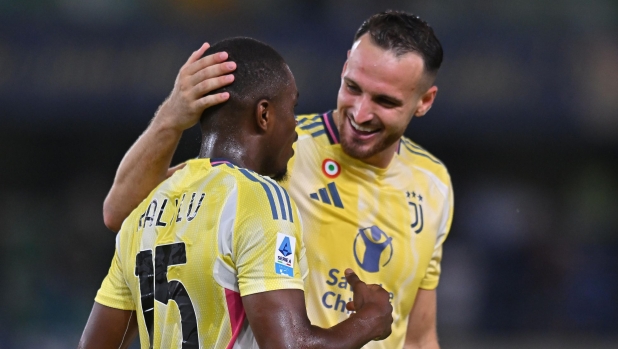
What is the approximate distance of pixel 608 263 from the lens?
11133 millimetres

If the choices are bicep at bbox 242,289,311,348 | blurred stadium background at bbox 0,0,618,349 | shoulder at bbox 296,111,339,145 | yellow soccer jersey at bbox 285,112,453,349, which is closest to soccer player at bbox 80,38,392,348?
bicep at bbox 242,289,311,348

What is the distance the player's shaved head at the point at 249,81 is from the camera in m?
2.63

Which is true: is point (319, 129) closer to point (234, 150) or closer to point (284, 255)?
point (234, 150)

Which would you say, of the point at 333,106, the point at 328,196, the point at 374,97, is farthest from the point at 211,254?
the point at 333,106

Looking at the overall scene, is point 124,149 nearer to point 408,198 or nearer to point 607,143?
point 607,143

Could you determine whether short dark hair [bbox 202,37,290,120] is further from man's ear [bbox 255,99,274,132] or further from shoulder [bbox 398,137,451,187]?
shoulder [bbox 398,137,451,187]

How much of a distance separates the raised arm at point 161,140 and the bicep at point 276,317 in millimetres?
736

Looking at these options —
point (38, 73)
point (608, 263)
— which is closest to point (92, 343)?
point (38, 73)

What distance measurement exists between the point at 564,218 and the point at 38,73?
750cm

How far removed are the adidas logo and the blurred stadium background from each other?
21.7 ft

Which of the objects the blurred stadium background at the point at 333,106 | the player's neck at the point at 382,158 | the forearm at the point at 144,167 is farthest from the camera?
the blurred stadium background at the point at 333,106

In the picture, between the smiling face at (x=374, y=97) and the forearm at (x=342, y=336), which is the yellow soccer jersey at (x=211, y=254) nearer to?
the forearm at (x=342, y=336)

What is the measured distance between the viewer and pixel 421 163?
12.6 feet

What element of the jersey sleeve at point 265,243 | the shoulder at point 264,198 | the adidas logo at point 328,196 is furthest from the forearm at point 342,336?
the adidas logo at point 328,196
